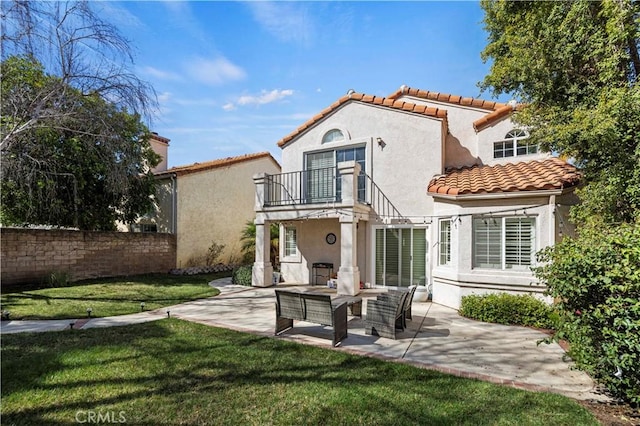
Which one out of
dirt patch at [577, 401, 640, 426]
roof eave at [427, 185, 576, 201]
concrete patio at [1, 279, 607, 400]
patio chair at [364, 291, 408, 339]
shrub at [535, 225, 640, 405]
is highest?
roof eave at [427, 185, 576, 201]

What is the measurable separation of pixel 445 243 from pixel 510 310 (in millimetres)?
3080

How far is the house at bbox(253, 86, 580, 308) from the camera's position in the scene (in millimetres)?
9141

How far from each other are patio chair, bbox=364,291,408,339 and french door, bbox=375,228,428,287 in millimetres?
5228

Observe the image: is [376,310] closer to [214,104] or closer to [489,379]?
[489,379]

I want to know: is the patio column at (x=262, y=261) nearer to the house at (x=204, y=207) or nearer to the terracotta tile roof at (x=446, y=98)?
the house at (x=204, y=207)

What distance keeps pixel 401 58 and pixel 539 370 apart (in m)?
10.4

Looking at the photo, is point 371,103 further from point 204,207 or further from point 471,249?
point 204,207

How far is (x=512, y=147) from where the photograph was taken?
41.8 feet

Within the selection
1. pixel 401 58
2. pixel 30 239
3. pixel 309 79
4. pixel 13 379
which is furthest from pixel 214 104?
pixel 13 379

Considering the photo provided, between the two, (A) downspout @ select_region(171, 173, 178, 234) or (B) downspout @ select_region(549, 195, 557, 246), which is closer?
(B) downspout @ select_region(549, 195, 557, 246)

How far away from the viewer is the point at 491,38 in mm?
9836

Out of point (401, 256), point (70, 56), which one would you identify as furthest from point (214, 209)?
point (401, 256)

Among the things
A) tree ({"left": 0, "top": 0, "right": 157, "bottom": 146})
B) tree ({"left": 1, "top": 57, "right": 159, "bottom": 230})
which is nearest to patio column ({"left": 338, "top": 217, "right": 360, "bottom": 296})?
tree ({"left": 0, "top": 0, "right": 157, "bottom": 146})

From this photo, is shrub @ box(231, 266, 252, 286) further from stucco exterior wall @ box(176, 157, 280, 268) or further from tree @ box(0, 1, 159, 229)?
tree @ box(0, 1, 159, 229)
